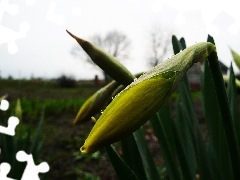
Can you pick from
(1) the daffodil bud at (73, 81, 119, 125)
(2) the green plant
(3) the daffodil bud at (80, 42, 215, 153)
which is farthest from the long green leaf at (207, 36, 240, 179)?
(1) the daffodil bud at (73, 81, 119, 125)

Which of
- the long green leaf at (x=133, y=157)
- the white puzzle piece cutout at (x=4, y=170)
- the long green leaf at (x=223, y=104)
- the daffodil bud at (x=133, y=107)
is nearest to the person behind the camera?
the daffodil bud at (x=133, y=107)

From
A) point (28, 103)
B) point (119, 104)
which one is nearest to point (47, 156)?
point (28, 103)

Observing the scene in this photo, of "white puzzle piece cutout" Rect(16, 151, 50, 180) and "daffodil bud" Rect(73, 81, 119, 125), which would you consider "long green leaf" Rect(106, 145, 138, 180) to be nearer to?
"daffodil bud" Rect(73, 81, 119, 125)

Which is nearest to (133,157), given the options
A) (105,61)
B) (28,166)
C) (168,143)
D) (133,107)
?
(168,143)

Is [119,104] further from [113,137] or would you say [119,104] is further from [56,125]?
[56,125]

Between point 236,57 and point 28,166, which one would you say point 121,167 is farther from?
point 28,166

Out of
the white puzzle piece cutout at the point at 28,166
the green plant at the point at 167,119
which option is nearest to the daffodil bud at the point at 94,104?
the green plant at the point at 167,119

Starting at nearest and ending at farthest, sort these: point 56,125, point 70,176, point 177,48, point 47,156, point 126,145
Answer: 1. point 126,145
2. point 177,48
3. point 70,176
4. point 47,156
5. point 56,125

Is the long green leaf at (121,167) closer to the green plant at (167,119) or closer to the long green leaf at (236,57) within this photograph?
the green plant at (167,119)
